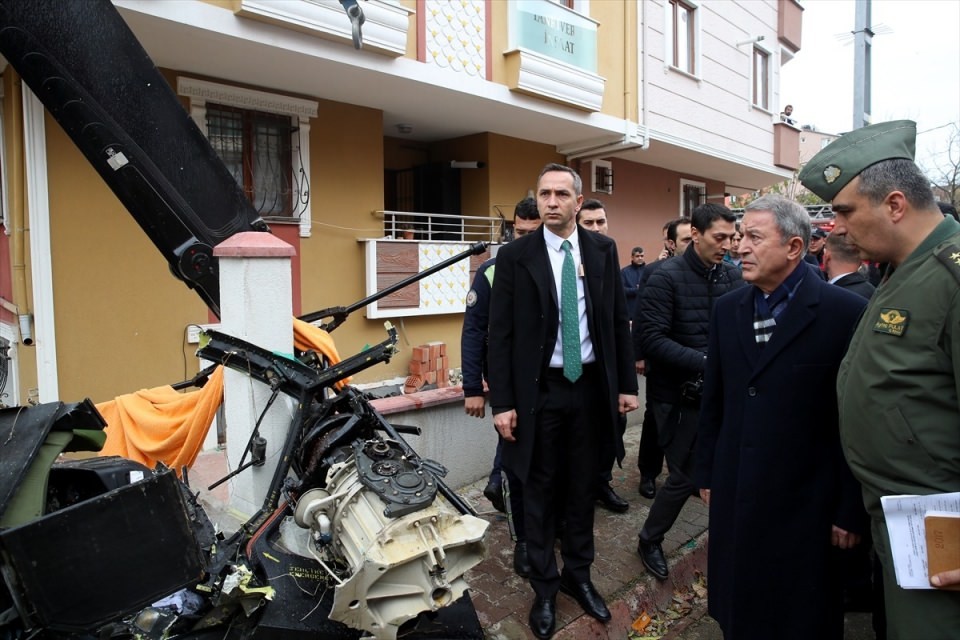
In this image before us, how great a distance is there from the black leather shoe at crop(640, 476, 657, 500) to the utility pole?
6.30 m

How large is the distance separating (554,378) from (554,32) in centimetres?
670

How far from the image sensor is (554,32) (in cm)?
814

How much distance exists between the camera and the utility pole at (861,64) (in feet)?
26.6

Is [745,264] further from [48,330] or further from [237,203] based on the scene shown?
[48,330]

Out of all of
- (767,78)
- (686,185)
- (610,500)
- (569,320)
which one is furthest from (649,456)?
(767,78)

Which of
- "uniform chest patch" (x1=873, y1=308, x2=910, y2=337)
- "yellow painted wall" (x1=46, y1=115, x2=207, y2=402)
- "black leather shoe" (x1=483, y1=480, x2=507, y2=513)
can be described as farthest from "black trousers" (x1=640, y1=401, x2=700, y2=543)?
"yellow painted wall" (x1=46, y1=115, x2=207, y2=402)

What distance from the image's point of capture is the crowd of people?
5.43 feet

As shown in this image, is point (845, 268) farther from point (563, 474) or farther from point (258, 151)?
point (258, 151)

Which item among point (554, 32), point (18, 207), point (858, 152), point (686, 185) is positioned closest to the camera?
point (858, 152)

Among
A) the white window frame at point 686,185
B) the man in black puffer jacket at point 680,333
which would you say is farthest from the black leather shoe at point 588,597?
the white window frame at point 686,185

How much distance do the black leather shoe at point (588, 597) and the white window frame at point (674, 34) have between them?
920 centimetres

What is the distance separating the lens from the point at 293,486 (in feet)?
9.18

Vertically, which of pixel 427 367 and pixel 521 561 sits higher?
pixel 427 367

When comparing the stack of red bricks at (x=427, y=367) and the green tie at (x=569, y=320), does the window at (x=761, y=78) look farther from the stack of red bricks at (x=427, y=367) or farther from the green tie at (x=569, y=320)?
the green tie at (x=569, y=320)
